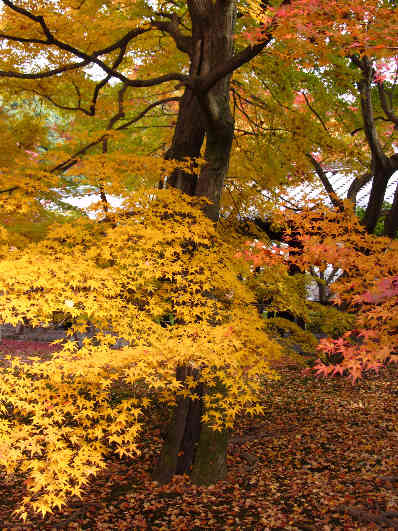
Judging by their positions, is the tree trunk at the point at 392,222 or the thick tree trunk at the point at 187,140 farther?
the tree trunk at the point at 392,222

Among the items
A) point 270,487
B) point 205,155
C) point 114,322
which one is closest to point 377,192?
point 205,155

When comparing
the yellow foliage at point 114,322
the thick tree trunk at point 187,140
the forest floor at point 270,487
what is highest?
the thick tree trunk at point 187,140

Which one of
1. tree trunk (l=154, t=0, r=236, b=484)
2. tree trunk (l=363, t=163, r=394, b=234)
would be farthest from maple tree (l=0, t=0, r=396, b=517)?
tree trunk (l=363, t=163, r=394, b=234)

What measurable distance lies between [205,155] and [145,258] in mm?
2102

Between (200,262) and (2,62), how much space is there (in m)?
5.18

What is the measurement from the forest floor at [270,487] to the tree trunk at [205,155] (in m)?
0.32

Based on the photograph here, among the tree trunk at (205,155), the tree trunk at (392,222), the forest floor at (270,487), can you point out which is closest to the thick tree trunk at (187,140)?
the tree trunk at (205,155)

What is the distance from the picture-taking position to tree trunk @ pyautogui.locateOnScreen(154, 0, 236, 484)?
5.67m

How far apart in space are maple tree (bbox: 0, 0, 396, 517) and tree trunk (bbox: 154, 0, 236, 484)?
22 millimetres

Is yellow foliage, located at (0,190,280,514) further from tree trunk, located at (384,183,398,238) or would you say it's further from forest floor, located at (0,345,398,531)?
tree trunk, located at (384,183,398,238)

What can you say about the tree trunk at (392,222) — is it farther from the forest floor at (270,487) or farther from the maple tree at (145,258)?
the forest floor at (270,487)

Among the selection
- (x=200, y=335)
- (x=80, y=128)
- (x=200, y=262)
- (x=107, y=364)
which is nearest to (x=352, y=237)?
(x=200, y=262)

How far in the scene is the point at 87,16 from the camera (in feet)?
21.0

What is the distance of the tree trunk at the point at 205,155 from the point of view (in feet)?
18.6
